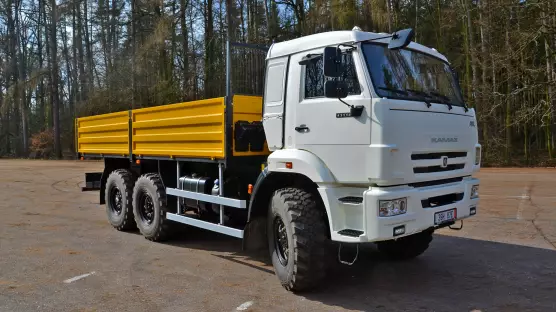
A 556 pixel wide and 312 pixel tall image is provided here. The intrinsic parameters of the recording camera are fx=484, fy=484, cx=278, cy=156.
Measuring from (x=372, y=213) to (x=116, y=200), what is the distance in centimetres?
615

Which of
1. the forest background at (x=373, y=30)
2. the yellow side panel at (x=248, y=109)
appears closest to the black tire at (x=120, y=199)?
the yellow side panel at (x=248, y=109)

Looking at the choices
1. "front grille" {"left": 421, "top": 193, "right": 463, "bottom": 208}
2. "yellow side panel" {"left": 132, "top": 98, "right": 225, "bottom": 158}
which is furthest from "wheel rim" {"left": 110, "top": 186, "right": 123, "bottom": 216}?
"front grille" {"left": 421, "top": 193, "right": 463, "bottom": 208}

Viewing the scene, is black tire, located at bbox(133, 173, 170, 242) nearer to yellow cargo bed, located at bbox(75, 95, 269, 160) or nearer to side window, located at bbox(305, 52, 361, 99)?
yellow cargo bed, located at bbox(75, 95, 269, 160)

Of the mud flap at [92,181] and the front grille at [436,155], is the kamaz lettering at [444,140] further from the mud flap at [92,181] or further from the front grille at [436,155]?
the mud flap at [92,181]

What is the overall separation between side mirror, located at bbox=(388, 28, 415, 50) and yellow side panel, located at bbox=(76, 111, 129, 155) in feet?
17.0

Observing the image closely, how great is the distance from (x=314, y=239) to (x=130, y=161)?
15.7ft

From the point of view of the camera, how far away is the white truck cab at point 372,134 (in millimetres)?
4590

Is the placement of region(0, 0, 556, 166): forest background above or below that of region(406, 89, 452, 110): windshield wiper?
above

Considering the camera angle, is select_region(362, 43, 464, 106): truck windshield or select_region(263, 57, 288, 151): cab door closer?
select_region(362, 43, 464, 106): truck windshield

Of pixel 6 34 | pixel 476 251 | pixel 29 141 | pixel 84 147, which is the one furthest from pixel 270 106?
pixel 6 34

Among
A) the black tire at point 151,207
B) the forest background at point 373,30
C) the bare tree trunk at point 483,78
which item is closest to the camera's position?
the black tire at point 151,207

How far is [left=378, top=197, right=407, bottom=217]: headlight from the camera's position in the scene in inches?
177

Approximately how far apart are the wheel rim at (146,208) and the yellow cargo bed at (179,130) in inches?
27.4

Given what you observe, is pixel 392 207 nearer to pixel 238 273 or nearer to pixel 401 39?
pixel 401 39
